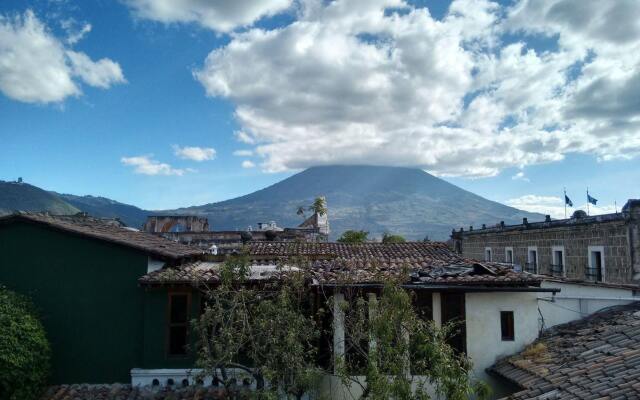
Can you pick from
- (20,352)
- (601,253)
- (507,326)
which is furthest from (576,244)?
(20,352)

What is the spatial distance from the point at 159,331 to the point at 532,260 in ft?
74.0

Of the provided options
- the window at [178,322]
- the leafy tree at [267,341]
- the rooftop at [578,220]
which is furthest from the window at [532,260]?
the window at [178,322]

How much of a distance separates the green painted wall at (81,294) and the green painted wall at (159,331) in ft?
0.64

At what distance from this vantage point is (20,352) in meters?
8.20

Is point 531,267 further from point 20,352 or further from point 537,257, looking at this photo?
point 20,352

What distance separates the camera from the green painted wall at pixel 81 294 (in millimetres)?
9562

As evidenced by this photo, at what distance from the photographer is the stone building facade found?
1788cm

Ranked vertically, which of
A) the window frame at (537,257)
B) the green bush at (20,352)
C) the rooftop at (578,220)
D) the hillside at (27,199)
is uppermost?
the hillside at (27,199)

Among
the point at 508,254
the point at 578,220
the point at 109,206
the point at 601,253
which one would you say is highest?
the point at 109,206

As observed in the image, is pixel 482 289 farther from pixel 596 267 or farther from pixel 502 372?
pixel 596 267

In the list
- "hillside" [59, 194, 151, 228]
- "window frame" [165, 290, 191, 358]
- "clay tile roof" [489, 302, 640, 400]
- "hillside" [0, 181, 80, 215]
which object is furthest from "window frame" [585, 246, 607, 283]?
"hillside" [59, 194, 151, 228]

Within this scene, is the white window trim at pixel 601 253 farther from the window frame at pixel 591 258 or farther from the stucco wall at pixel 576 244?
the stucco wall at pixel 576 244

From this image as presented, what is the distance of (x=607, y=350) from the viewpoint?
24.6 feet

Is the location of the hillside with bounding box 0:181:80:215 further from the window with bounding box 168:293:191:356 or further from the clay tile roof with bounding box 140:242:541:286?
the clay tile roof with bounding box 140:242:541:286
